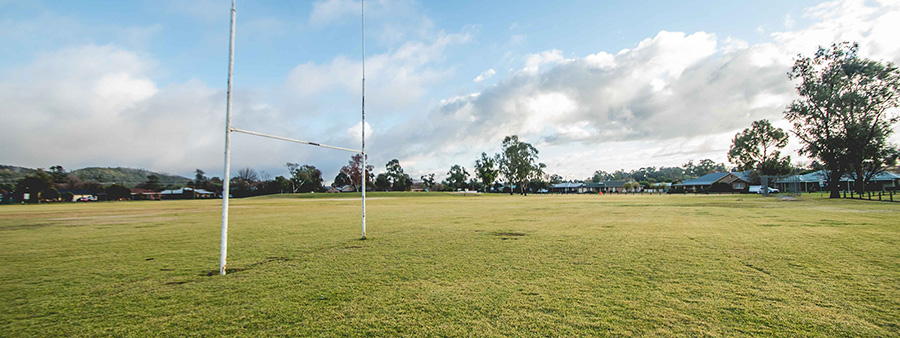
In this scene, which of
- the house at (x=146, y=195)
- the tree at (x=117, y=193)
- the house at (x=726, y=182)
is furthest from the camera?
the house at (x=146, y=195)

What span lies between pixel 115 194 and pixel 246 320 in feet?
313

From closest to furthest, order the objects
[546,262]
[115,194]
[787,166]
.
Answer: [546,262]
[787,166]
[115,194]

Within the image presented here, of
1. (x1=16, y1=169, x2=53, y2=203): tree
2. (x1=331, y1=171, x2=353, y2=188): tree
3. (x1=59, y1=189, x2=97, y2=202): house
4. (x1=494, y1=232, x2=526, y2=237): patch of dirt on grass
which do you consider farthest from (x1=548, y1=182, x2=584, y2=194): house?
(x1=494, y1=232, x2=526, y2=237): patch of dirt on grass

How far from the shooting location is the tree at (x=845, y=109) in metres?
29.8

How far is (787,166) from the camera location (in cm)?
6419

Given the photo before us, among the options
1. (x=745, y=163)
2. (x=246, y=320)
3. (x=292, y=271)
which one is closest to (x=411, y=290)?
(x=246, y=320)

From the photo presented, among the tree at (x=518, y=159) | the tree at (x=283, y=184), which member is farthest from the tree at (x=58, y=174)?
the tree at (x=518, y=159)

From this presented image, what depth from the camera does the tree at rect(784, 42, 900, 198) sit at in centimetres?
2981

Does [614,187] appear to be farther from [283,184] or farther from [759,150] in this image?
[283,184]

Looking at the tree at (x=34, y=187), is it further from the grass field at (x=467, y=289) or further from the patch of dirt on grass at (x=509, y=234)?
the patch of dirt on grass at (x=509, y=234)

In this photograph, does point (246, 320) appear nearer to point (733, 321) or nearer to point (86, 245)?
point (733, 321)

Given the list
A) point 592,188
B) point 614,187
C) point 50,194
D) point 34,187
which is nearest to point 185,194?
point 50,194

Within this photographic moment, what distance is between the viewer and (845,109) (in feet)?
100

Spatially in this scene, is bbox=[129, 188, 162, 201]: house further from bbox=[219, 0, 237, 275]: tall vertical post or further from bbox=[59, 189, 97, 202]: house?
bbox=[219, 0, 237, 275]: tall vertical post
